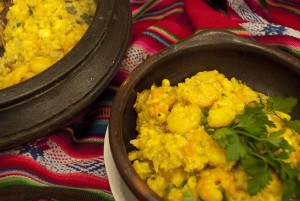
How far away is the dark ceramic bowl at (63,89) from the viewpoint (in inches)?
51.6

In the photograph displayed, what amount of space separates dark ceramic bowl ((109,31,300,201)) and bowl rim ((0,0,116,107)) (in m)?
0.21

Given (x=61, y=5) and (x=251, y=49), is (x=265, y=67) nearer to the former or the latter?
(x=251, y=49)

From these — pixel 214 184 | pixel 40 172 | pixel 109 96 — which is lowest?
pixel 40 172

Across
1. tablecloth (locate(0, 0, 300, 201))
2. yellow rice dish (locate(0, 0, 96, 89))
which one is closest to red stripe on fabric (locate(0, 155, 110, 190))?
tablecloth (locate(0, 0, 300, 201))

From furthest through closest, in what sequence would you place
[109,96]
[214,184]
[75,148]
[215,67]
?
[109,96]
[75,148]
[215,67]
[214,184]

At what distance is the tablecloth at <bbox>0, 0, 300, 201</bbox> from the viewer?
1.53m

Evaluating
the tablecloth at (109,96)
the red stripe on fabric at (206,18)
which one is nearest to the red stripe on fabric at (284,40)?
the tablecloth at (109,96)

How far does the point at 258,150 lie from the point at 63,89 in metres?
0.66

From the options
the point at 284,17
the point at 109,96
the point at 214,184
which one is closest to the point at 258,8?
the point at 284,17

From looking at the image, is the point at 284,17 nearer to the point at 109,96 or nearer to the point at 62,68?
the point at 109,96

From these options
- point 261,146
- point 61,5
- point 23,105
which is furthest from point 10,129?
point 261,146

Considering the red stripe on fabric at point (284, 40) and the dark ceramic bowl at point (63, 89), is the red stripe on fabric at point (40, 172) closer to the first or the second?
the dark ceramic bowl at point (63, 89)

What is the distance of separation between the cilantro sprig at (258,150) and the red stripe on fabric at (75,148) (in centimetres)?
59

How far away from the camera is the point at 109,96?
5.68 feet
